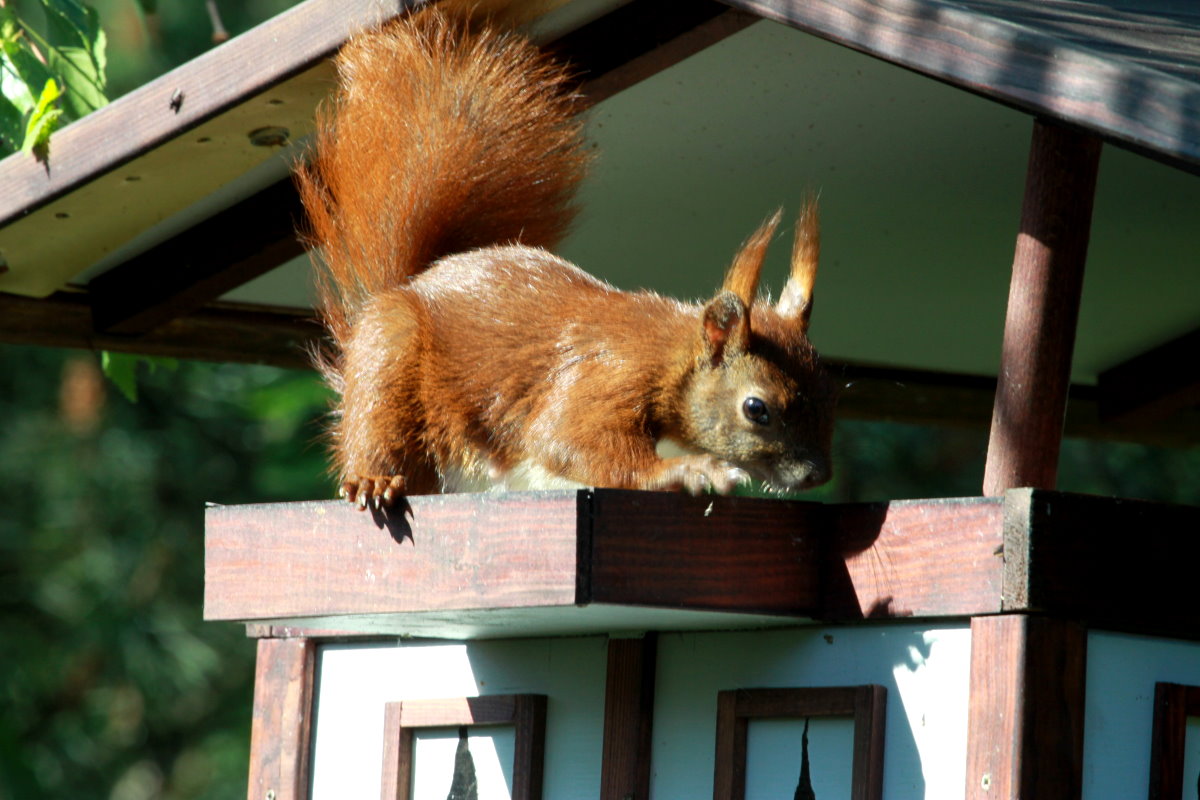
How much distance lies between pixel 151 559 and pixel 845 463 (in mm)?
3252

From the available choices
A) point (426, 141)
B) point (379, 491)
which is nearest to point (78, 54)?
point (426, 141)

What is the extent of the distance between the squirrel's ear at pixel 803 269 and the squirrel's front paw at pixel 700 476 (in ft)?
1.23

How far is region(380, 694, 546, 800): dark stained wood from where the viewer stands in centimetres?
238

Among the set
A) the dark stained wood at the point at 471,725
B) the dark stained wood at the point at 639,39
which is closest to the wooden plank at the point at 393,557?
the dark stained wood at the point at 471,725

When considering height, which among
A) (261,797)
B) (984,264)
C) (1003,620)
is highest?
(984,264)

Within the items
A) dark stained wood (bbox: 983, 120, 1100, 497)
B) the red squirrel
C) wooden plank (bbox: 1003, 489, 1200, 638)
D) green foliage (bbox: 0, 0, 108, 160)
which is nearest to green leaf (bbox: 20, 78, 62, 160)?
green foliage (bbox: 0, 0, 108, 160)

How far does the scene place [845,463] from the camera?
308 inches

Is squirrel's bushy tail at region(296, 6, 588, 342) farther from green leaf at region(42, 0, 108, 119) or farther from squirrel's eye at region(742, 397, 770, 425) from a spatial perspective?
green leaf at region(42, 0, 108, 119)

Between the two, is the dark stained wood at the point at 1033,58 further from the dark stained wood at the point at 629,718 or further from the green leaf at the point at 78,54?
the green leaf at the point at 78,54

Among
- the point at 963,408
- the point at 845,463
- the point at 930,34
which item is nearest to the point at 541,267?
the point at 930,34

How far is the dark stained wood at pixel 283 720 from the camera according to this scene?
2668 mm

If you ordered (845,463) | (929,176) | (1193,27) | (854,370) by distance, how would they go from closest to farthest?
(1193,27) → (929,176) → (854,370) → (845,463)

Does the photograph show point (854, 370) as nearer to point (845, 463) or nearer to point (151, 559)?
point (845, 463)

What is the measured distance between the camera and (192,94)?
103 inches
